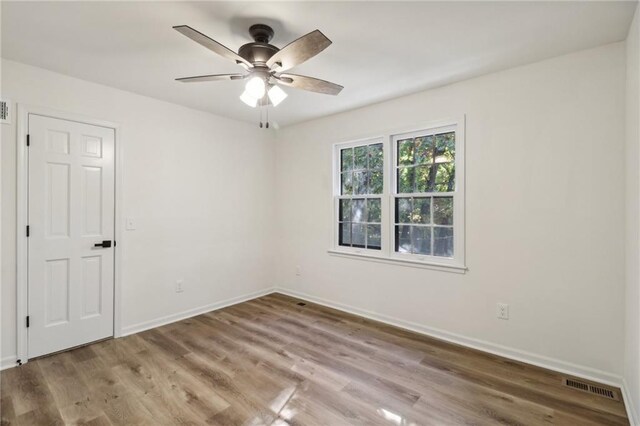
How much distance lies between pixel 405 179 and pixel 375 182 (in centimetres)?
40

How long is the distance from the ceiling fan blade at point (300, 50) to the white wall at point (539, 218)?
5.86 feet

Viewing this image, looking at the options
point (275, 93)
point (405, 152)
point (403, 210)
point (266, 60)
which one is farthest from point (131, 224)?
point (405, 152)

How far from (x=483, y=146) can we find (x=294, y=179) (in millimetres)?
2541

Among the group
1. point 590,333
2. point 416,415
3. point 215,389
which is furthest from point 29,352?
point 590,333

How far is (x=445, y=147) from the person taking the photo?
321cm

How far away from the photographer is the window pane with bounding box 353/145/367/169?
3910mm

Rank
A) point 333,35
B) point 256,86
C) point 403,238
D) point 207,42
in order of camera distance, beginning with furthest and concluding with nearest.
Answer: point 403,238, point 333,35, point 256,86, point 207,42

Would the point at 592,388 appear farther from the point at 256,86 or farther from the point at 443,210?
the point at 256,86

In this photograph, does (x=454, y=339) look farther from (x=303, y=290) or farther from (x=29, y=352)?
(x=29, y=352)

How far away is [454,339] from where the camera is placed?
121 inches

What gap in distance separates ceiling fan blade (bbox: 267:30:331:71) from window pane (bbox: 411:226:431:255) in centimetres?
217

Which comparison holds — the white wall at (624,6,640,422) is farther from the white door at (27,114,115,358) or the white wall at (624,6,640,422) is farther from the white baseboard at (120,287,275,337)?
the white door at (27,114,115,358)

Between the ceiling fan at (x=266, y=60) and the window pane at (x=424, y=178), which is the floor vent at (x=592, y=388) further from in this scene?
the ceiling fan at (x=266, y=60)

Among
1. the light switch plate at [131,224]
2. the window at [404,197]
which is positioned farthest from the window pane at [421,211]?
the light switch plate at [131,224]
